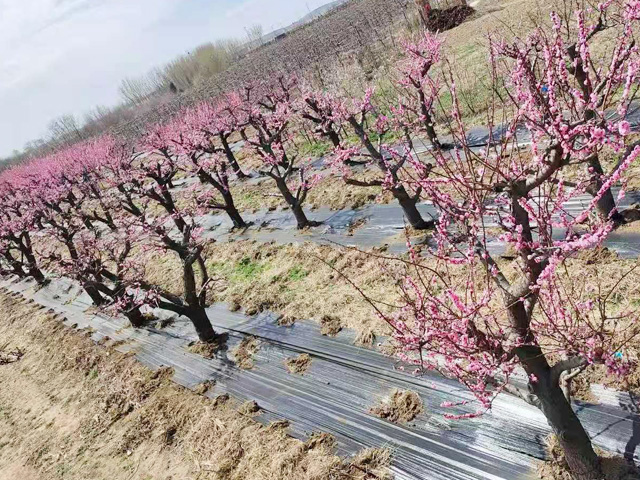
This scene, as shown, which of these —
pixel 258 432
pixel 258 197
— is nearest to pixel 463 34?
pixel 258 197

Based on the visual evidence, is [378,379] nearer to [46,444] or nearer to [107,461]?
[107,461]

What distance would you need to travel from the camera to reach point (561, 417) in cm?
405

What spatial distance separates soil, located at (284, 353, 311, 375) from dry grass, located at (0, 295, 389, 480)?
115 centimetres

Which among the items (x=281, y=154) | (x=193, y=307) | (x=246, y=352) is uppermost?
(x=281, y=154)

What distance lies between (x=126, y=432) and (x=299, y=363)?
3421mm

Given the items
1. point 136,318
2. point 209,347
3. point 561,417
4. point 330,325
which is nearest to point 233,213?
point 136,318

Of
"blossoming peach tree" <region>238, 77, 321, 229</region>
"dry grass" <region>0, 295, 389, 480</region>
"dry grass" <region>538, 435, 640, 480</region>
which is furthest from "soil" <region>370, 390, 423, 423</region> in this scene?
"blossoming peach tree" <region>238, 77, 321, 229</region>

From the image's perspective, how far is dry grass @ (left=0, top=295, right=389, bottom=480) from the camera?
6.23 metres

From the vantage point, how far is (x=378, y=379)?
22.2 feet

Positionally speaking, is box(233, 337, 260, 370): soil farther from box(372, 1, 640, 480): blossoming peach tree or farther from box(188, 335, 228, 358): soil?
box(372, 1, 640, 480): blossoming peach tree

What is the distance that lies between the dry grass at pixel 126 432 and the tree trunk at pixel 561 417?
89.5 inches

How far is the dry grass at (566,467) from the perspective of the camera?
4.34 meters

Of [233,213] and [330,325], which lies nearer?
[330,325]

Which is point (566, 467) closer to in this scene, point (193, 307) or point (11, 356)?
point (193, 307)
